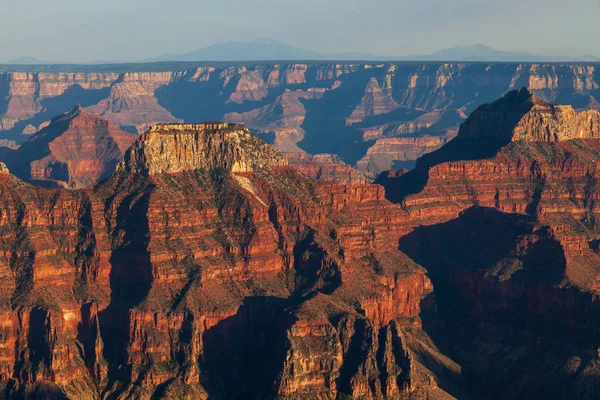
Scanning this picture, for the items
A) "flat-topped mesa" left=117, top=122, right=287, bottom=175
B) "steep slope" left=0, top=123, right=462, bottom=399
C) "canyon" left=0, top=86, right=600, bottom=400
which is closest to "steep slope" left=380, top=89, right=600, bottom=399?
"canyon" left=0, top=86, right=600, bottom=400

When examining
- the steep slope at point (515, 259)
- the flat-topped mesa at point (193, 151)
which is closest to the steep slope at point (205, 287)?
the flat-topped mesa at point (193, 151)

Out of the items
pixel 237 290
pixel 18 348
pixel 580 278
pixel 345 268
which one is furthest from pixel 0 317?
pixel 580 278

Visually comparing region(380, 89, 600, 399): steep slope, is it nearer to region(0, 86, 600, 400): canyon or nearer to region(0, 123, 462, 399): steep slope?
region(0, 86, 600, 400): canyon

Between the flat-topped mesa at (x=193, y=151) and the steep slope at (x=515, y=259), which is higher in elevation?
the flat-topped mesa at (x=193, y=151)

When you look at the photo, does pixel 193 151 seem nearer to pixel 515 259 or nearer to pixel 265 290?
pixel 265 290

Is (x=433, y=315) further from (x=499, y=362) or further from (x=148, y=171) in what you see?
(x=148, y=171)

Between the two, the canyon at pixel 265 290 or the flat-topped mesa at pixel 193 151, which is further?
the flat-topped mesa at pixel 193 151

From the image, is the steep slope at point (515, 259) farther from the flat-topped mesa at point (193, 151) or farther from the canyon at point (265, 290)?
the flat-topped mesa at point (193, 151)
